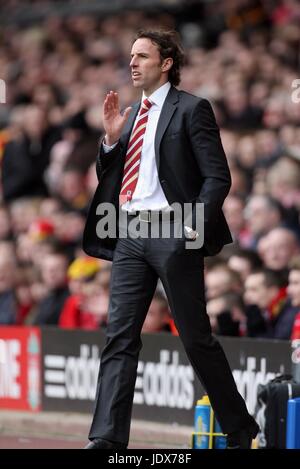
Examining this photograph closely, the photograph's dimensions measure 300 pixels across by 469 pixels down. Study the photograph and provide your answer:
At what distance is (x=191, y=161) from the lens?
717 cm

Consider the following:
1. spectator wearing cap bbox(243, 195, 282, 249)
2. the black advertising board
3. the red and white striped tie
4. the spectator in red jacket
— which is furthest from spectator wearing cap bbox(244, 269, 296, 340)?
the red and white striped tie

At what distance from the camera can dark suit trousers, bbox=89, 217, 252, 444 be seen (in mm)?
7102

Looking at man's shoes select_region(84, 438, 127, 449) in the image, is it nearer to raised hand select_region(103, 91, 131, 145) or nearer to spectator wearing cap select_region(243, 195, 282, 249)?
raised hand select_region(103, 91, 131, 145)

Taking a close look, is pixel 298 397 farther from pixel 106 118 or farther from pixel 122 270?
pixel 106 118

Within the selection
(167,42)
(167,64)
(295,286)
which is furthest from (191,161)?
(295,286)

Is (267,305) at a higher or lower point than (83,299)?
lower

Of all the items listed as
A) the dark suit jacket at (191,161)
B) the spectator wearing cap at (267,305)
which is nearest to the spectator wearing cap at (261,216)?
the spectator wearing cap at (267,305)

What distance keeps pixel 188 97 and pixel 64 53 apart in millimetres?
10240

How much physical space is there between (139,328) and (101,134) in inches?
302

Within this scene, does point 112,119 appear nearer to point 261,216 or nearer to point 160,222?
point 160,222

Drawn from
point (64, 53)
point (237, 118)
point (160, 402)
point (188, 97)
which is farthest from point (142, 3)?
point (188, 97)

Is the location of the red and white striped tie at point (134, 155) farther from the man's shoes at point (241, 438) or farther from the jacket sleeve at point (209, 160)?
the man's shoes at point (241, 438)

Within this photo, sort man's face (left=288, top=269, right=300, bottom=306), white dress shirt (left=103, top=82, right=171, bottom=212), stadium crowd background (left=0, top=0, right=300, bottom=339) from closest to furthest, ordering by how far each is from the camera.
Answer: white dress shirt (left=103, top=82, right=171, bottom=212) < man's face (left=288, top=269, right=300, bottom=306) < stadium crowd background (left=0, top=0, right=300, bottom=339)

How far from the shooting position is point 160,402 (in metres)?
10.0
